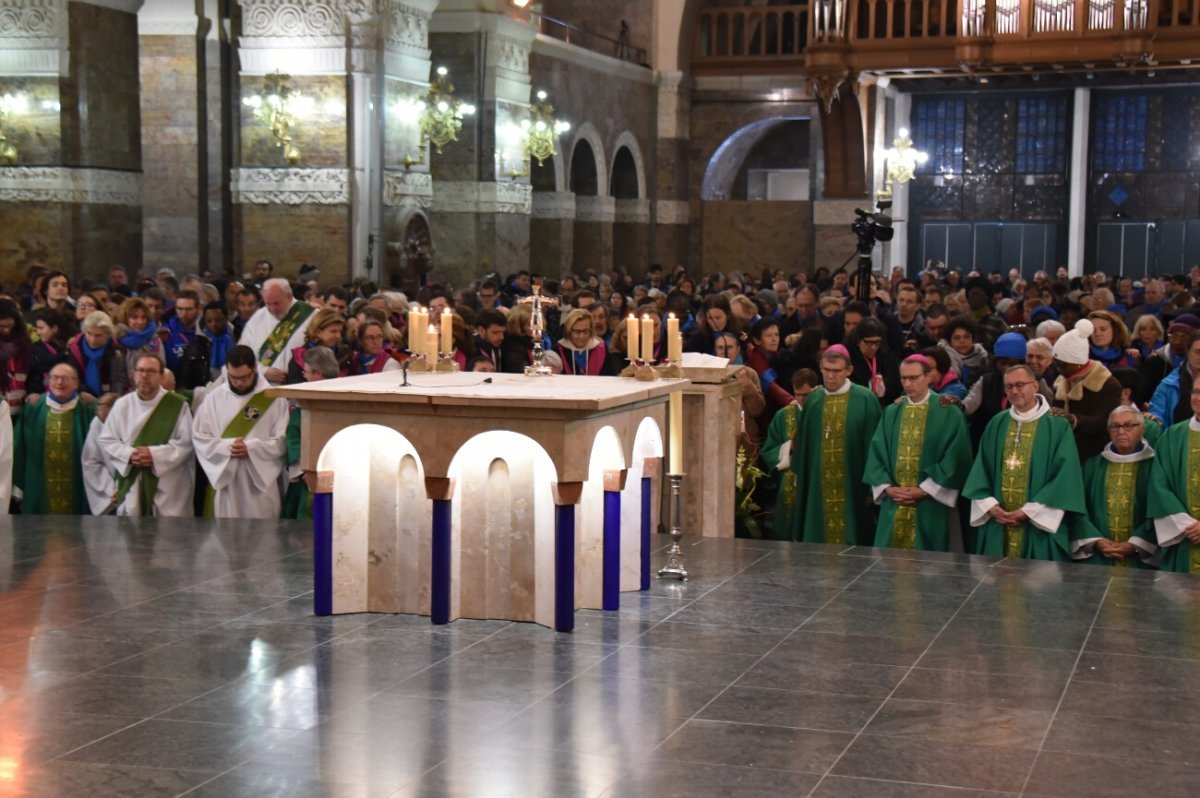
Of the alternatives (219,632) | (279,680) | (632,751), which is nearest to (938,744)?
(632,751)

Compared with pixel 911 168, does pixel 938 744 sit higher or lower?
lower

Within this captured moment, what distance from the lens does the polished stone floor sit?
5.53 metres

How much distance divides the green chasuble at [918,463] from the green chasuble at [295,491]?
3.37 metres

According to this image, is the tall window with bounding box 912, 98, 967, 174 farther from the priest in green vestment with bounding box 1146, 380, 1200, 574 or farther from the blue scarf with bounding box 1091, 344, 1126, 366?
the priest in green vestment with bounding box 1146, 380, 1200, 574

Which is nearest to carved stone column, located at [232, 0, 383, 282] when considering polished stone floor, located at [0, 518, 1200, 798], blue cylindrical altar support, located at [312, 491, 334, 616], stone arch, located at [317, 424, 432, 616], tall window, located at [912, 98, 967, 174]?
polished stone floor, located at [0, 518, 1200, 798]

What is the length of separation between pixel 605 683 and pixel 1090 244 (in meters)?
27.0

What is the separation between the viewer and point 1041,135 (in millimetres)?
31812

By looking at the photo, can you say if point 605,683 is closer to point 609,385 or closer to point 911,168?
point 609,385

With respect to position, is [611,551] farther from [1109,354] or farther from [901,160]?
[901,160]

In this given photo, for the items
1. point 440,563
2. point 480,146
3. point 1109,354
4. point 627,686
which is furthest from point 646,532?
point 480,146

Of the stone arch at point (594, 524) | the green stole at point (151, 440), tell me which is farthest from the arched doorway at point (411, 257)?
the stone arch at point (594, 524)

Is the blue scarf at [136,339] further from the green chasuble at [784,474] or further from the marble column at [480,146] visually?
the marble column at [480,146]

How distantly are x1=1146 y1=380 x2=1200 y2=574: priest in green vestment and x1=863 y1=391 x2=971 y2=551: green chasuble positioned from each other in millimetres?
1129

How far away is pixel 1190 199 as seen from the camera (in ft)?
102
